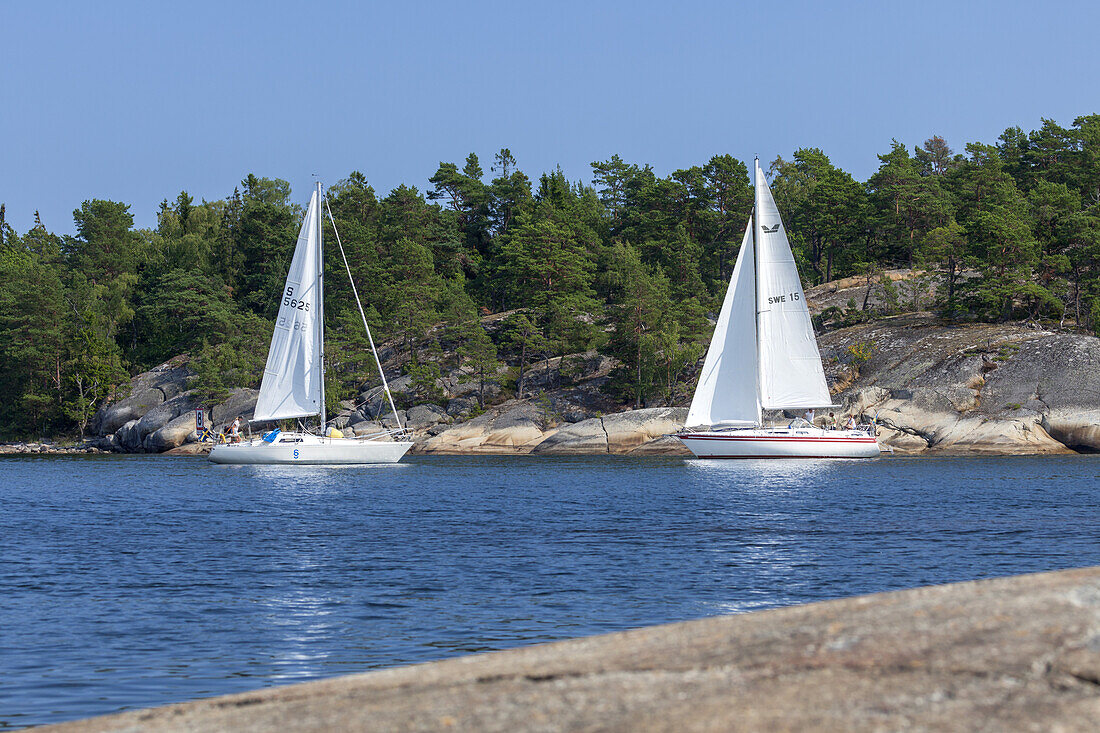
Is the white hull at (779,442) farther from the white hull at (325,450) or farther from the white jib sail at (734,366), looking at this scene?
the white hull at (325,450)

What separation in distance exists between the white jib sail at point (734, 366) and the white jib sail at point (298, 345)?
1978cm

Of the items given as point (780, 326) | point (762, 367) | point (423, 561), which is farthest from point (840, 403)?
point (423, 561)

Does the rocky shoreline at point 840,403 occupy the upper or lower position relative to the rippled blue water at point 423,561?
upper

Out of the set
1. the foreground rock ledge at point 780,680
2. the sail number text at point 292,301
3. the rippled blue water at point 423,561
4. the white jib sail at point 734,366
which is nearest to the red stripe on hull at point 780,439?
the white jib sail at point 734,366

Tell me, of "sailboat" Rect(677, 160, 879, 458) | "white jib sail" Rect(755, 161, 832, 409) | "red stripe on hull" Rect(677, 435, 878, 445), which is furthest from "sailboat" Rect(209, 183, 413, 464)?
"white jib sail" Rect(755, 161, 832, 409)

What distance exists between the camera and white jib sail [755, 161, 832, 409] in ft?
174

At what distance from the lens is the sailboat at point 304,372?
52.8 metres

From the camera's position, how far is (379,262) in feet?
294

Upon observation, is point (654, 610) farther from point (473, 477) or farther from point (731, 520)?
point (473, 477)

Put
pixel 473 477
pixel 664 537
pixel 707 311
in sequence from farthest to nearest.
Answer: pixel 707 311 < pixel 473 477 < pixel 664 537

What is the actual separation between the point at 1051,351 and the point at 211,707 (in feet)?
205

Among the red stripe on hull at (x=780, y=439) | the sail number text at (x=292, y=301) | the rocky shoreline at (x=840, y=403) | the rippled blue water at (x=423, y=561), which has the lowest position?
the rippled blue water at (x=423, y=561)

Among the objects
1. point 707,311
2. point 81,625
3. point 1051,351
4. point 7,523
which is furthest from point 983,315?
point 81,625

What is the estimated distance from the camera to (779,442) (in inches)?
2099
